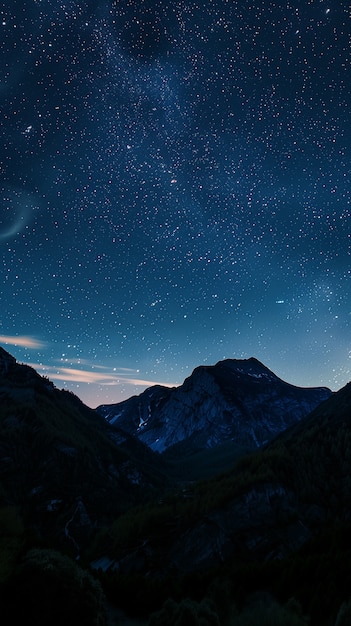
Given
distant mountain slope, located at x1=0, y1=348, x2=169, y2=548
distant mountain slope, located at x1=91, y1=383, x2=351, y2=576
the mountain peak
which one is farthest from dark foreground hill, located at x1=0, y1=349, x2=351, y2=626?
the mountain peak

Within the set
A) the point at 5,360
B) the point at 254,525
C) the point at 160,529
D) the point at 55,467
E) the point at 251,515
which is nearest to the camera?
the point at 254,525

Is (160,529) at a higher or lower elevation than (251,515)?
lower

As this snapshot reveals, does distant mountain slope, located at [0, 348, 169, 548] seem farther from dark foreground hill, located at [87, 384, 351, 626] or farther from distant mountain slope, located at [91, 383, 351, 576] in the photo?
distant mountain slope, located at [91, 383, 351, 576]

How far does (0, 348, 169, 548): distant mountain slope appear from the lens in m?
106

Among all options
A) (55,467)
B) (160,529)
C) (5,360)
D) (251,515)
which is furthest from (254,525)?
(5,360)

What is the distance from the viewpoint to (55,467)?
128 m

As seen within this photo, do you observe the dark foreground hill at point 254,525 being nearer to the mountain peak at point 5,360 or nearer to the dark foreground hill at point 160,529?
the dark foreground hill at point 160,529

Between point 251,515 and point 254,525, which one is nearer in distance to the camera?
point 254,525

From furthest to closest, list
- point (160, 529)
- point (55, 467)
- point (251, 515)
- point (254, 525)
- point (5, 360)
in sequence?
point (5, 360) → point (55, 467) → point (160, 529) → point (251, 515) → point (254, 525)

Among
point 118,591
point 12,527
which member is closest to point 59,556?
point 12,527

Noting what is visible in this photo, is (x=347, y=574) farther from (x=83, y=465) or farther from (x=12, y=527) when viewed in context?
(x=83, y=465)

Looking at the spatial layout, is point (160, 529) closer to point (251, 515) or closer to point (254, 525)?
point (251, 515)

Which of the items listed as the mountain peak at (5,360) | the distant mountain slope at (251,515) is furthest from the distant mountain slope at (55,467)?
the distant mountain slope at (251,515)

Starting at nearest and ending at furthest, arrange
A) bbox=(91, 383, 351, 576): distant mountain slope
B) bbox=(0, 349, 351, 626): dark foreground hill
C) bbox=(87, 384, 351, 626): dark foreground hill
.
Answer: bbox=(0, 349, 351, 626): dark foreground hill < bbox=(87, 384, 351, 626): dark foreground hill < bbox=(91, 383, 351, 576): distant mountain slope
